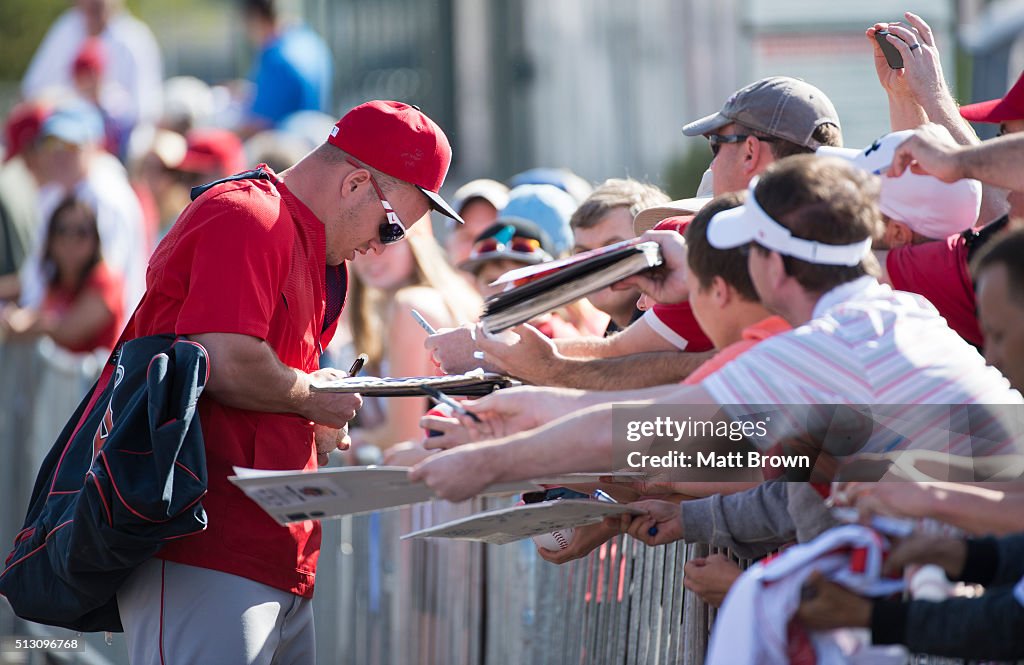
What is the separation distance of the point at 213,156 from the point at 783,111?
557 cm

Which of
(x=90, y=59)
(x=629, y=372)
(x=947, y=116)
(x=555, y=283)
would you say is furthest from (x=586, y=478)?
(x=90, y=59)

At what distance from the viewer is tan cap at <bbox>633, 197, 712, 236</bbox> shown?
4.39m

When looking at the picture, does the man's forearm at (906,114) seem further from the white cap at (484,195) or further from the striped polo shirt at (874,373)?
the white cap at (484,195)

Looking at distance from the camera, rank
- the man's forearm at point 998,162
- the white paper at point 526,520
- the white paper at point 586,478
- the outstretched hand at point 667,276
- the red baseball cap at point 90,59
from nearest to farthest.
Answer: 1. the white paper at point 586,478
2. the white paper at point 526,520
3. the man's forearm at point 998,162
4. the outstretched hand at point 667,276
5. the red baseball cap at point 90,59

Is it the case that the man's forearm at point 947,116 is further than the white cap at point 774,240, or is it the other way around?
the man's forearm at point 947,116

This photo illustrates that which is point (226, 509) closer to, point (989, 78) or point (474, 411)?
point (474, 411)

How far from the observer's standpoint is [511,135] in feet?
53.5

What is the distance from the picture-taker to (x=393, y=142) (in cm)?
418

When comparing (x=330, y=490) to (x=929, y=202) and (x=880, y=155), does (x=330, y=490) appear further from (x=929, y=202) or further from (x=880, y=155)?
(x=929, y=202)

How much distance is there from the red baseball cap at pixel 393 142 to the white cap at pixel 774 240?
134cm

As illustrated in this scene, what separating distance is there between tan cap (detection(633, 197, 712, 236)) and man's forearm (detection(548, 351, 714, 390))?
0.61 metres

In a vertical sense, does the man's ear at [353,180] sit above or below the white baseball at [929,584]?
above

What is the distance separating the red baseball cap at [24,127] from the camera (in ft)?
34.1

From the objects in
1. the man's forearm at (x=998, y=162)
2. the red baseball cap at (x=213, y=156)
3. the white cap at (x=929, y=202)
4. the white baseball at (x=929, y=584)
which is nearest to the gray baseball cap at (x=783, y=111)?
the white cap at (x=929, y=202)
